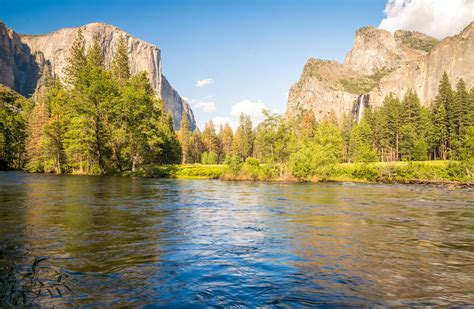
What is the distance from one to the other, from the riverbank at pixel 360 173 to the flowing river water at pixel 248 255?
3079 centimetres

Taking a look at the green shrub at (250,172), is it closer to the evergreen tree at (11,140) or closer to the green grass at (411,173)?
the green grass at (411,173)

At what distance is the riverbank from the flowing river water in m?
30.8

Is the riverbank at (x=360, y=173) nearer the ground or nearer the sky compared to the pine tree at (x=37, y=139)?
nearer the ground

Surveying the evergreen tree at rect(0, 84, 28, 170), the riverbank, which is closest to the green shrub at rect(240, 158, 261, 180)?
the riverbank

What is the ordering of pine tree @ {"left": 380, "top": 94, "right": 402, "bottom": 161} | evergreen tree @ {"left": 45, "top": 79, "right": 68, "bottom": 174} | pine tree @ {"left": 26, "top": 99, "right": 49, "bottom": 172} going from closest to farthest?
evergreen tree @ {"left": 45, "top": 79, "right": 68, "bottom": 174}, pine tree @ {"left": 26, "top": 99, "right": 49, "bottom": 172}, pine tree @ {"left": 380, "top": 94, "right": 402, "bottom": 161}

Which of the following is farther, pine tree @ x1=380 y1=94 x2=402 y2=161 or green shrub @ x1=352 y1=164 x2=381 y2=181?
pine tree @ x1=380 y1=94 x2=402 y2=161

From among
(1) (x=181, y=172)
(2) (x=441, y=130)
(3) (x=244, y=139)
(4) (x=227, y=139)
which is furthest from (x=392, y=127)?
(1) (x=181, y=172)

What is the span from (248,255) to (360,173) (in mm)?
44904

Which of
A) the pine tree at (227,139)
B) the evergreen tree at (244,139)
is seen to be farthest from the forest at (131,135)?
the pine tree at (227,139)

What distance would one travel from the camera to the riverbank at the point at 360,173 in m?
44.6

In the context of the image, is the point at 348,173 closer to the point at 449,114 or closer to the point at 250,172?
the point at 250,172

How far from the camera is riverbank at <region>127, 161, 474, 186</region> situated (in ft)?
146

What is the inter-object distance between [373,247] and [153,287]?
6.95 m

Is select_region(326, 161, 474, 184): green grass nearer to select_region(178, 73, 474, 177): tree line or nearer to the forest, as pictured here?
the forest
